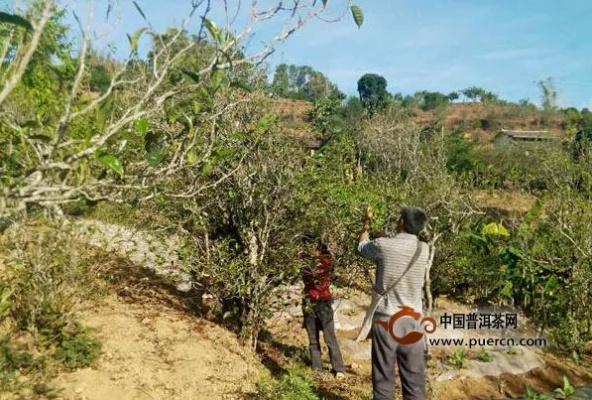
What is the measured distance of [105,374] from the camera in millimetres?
4762

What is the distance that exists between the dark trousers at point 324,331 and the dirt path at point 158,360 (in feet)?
1.96

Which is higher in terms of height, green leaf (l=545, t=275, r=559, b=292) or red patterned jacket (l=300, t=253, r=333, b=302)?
red patterned jacket (l=300, t=253, r=333, b=302)

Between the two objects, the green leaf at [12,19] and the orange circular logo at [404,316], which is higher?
the green leaf at [12,19]

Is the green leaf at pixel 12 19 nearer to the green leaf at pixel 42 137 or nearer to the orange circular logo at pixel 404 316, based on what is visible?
the green leaf at pixel 42 137

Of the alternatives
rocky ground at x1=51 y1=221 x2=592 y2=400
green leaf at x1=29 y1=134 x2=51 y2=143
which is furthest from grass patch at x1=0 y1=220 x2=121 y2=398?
green leaf at x1=29 y1=134 x2=51 y2=143

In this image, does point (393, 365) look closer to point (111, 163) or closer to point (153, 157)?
point (153, 157)

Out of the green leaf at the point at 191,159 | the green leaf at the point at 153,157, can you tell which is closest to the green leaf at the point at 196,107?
the green leaf at the point at 191,159

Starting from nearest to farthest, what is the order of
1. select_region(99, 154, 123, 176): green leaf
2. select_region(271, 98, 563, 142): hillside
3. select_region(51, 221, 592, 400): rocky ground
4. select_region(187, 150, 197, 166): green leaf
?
select_region(99, 154, 123, 176): green leaf → select_region(187, 150, 197, 166): green leaf → select_region(51, 221, 592, 400): rocky ground → select_region(271, 98, 563, 142): hillside

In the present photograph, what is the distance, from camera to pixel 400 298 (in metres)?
4.21

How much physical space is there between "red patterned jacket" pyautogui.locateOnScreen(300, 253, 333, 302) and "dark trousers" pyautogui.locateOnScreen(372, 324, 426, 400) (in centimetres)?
150

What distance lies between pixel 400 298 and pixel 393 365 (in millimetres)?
502

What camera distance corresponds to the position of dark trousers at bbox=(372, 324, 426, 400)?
166 inches

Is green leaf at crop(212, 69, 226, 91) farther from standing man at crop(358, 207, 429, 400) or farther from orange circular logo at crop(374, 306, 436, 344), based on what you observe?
orange circular logo at crop(374, 306, 436, 344)

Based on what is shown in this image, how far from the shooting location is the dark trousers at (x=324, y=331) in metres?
5.78
